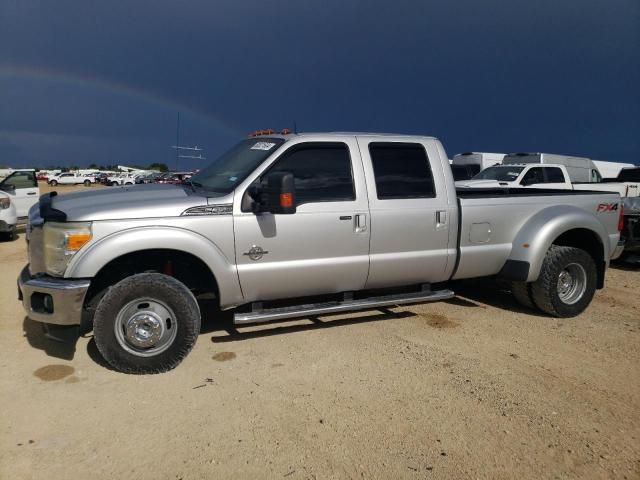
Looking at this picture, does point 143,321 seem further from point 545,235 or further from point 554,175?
point 554,175

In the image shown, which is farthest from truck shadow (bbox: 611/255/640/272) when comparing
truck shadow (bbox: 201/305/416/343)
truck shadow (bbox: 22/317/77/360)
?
truck shadow (bbox: 22/317/77/360)

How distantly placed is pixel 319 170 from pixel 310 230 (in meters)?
0.58

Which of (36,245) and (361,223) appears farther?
(361,223)

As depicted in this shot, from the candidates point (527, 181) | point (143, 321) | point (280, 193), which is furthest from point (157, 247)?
point (527, 181)

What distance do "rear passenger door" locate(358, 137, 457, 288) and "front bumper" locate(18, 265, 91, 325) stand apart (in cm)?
248

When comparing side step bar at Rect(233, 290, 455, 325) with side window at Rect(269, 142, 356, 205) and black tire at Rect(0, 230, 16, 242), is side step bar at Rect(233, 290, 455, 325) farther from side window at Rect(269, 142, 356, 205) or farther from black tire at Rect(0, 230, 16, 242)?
black tire at Rect(0, 230, 16, 242)

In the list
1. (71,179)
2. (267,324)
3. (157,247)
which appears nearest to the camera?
(157,247)

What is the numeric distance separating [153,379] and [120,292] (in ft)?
2.38

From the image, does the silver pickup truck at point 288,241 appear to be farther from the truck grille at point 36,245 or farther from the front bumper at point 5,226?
the front bumper at point 5,226

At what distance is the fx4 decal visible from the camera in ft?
19.5

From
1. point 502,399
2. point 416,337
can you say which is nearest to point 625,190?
point 416,337

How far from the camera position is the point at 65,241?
3.86 metres

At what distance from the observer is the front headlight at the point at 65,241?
12.6 ft

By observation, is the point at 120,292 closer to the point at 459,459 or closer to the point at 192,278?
the point at 192,278
